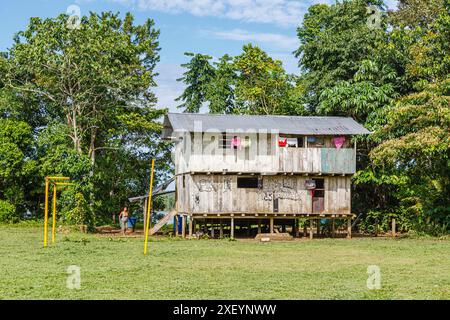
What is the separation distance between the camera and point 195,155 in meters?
32.6

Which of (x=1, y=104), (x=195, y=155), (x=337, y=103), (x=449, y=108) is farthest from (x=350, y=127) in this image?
(x=1, y=104)

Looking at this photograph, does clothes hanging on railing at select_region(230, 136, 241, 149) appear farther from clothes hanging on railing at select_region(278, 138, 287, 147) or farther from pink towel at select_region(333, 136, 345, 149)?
pink towel at select_region(333, 136, 345, 149)

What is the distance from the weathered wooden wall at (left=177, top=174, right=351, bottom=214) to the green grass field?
15.2 ft

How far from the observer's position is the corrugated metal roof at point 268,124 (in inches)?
1286

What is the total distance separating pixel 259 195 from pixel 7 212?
16.8 metres

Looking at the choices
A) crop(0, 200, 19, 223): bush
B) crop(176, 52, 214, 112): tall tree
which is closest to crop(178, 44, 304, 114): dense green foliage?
crop(176, 52, 214, 112): tall tree

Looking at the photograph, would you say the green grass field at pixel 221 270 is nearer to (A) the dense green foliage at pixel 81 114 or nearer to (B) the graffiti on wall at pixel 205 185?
(B) the graffiti on wall at pixel 205 185

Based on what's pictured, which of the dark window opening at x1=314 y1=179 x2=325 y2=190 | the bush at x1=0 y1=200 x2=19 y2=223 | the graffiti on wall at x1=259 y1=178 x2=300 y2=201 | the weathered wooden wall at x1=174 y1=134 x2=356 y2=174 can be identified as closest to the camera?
the weathered wooden wall at x1=174 y1=134 x2=356 y2=174

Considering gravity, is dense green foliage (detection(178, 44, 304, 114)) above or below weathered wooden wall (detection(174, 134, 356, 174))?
above

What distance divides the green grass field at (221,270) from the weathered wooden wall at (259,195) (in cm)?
463

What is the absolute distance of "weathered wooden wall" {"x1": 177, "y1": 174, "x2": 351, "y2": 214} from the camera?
3262 cm

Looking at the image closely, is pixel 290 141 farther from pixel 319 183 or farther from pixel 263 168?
pixel 319 183

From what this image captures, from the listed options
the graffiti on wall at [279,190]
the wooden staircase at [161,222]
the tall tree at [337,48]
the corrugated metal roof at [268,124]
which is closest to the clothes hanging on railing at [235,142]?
the corrugated metal roof at [268,124]

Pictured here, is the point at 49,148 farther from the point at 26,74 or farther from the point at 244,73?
the point at 244,73
